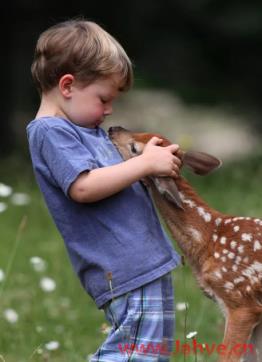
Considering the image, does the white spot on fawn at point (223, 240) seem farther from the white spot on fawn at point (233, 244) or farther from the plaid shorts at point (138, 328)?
the plaid shorts at point (138, 328)

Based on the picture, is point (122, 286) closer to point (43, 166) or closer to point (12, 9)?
point (43, 166)

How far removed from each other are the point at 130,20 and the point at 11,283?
745 centimetres

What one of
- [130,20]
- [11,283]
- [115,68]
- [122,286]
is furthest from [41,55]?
[130,20]

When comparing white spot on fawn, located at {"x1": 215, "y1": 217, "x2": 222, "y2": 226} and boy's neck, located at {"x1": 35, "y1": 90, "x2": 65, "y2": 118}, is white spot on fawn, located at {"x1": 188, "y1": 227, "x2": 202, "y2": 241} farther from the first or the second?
boy's neck, located at {"x1": 35, "y1": 90, "x2": 65, "y2": 118}

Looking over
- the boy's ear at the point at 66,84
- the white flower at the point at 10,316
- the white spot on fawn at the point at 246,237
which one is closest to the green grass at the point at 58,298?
the white flower at the point at 10,316

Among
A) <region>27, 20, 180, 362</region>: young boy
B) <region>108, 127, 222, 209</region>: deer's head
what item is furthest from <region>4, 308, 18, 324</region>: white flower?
<region>108, 127, 222, 209</region>: deer's head

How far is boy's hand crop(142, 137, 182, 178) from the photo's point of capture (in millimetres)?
4180

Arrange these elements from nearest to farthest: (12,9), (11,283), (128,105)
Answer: (11,283) → (12,9) → (128,105)

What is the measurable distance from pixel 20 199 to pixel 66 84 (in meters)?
5.62

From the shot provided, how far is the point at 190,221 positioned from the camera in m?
4.50

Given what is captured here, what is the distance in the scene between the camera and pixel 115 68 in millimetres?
4336

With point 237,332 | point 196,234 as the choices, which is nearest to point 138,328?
point 237,332

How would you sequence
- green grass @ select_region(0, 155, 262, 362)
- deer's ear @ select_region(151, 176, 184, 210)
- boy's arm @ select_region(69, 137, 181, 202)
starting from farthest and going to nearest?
green grass @ select_region(0, 155, 262, 362) < deer's ear @ select_region(151, 176, 184, 210) < boy's arm @ select_region(69, 137, 181, 202)

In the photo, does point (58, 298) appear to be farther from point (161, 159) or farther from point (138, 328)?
point (161, 159)
